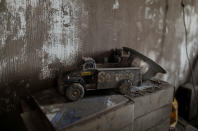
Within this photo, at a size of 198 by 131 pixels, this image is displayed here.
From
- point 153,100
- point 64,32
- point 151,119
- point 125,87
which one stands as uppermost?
point 64,32

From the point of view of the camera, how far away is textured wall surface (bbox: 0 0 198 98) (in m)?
1.10

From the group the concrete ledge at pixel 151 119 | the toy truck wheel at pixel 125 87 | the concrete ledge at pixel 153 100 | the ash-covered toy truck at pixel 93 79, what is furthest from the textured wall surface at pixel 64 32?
the concrete ledge at pixel 151 119

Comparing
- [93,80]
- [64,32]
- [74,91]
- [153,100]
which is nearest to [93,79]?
[93,80]

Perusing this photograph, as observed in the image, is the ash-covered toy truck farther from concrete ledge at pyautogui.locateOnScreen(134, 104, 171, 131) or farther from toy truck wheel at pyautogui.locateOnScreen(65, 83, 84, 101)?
concrete ledge at pyautogui.locateOnScreen(134, 104, 171, 131)

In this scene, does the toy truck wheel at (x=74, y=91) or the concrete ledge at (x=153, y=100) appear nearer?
the toy truck wheel at (x=74, y=91)

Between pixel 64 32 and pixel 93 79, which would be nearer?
pixel 93 79

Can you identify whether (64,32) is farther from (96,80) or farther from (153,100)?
(153,100)

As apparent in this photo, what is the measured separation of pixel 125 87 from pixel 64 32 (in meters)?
0.67

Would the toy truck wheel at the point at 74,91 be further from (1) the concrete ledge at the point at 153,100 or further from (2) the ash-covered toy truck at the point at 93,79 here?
(1) the concrete ledge at the point at 153,100

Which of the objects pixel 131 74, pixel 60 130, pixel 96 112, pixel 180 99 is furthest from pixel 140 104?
pixel 180 99

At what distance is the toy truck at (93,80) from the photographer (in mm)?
1097

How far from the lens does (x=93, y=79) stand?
3.88 ft

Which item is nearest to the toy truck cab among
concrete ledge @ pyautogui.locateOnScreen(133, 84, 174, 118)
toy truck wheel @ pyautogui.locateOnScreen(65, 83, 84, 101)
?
toy truck wheel @ pyautogui.locateOnScreen(65, 83, 84, 101)

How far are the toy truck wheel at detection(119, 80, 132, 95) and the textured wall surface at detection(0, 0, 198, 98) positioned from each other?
17.6 inches
